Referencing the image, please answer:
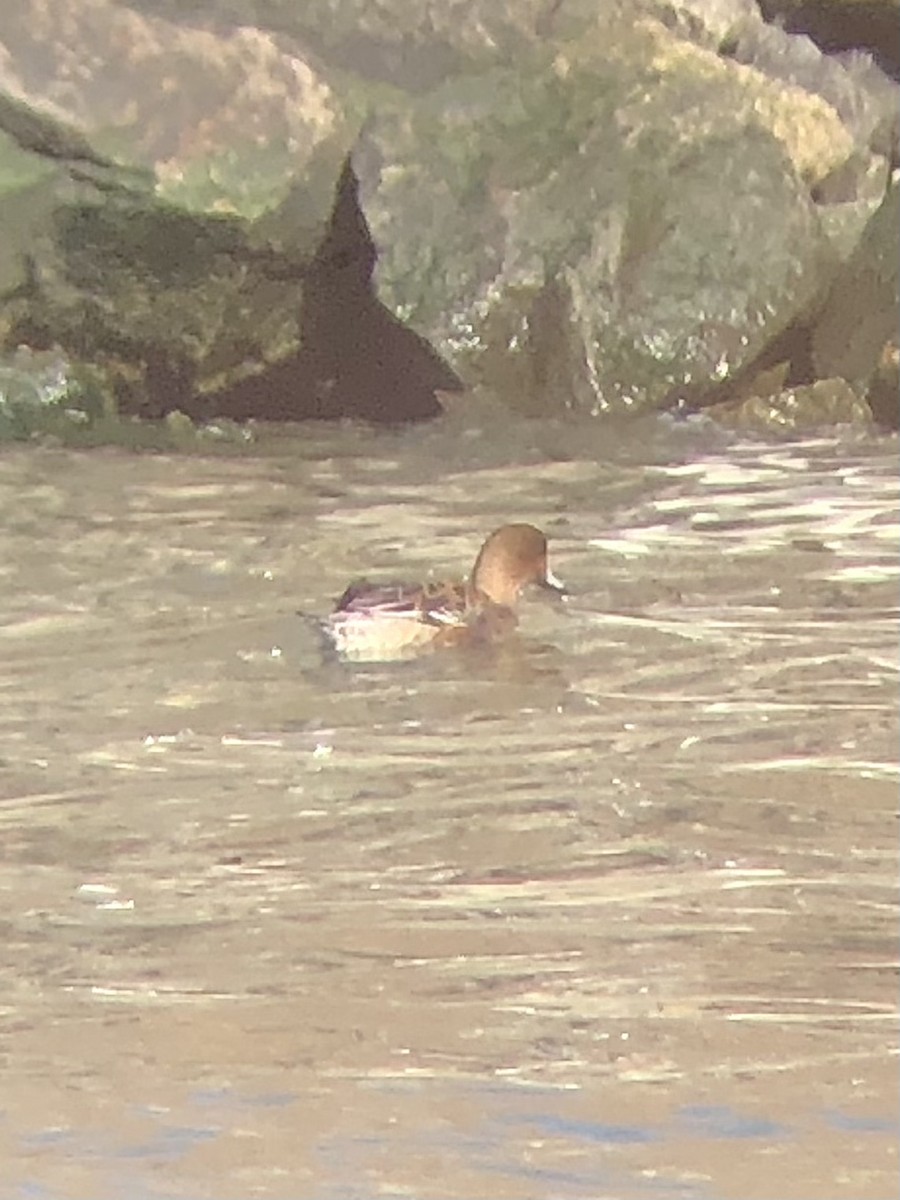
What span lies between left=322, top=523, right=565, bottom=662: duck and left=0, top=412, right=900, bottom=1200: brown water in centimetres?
4

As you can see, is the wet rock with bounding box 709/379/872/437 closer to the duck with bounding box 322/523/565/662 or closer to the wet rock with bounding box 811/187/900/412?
the wet rock with bounding box 811/187/900/412

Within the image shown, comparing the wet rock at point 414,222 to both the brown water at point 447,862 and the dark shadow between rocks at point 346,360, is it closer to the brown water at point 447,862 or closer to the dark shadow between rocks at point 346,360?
the dark shadow between rocks at point 346,360

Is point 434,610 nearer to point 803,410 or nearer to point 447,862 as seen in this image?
point 447,862

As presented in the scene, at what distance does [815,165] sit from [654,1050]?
2577mm

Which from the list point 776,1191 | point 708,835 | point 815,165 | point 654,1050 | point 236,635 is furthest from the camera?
point 815,165

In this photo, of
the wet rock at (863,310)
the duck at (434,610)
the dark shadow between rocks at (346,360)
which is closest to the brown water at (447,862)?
the duck at (434,610)

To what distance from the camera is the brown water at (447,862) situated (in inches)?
49.1

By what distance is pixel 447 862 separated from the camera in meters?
1.65

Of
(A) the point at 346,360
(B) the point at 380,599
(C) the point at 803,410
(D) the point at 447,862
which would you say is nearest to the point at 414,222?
(A) the point at 346,360

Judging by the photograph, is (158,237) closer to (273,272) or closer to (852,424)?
(273,272)

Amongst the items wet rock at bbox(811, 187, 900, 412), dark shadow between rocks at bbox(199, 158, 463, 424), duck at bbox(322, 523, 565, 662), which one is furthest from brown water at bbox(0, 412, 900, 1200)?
wet rock at bbox(811, 187, 900, 412)

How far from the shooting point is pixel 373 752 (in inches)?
74.4

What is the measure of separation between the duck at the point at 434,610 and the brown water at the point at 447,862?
0.04m

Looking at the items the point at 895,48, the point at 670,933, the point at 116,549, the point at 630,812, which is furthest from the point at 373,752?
the point at 895,48
